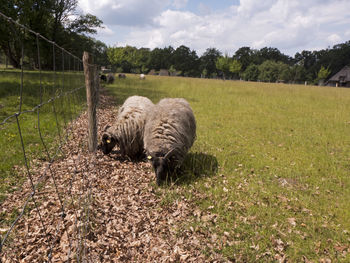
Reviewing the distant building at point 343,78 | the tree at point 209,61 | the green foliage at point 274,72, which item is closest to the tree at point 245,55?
the tree at point 209,61

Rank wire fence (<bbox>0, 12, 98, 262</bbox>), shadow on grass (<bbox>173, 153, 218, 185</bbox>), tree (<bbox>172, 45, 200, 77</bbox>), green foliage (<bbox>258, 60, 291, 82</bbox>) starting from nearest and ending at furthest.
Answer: wire fence (<bbox>0, 12, 98, 262</bbox>) < shadow on grass (<bbox>173, 153, 218, 185</bbox>) < green foliage (<bbox>258, 60, 291, 82</bbox>) < tree (<bbox>172, 45, 200, 77</bbox>)

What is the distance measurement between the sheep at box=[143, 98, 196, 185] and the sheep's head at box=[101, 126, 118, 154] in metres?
1.37

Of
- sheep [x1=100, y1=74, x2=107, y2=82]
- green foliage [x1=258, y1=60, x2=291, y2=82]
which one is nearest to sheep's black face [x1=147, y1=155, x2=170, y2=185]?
sheep [x1=100, y1=74, x2=107, y2=82]

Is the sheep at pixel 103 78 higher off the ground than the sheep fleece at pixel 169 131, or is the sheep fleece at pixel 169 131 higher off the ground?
the sheep at pixel 103 78

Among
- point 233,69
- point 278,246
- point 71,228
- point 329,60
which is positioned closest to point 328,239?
point 278,246

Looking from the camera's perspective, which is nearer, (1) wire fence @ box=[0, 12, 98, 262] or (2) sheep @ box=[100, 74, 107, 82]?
(1) wire fence @ box=[0, 12, 98, 262]

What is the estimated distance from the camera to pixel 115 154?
6797mm

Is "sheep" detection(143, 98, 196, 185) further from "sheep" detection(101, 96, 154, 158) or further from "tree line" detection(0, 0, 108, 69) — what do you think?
"tree line" detection(0, 0, 108, 69)

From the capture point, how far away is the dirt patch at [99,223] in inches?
129

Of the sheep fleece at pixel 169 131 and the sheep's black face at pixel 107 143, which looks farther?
the sheep's black face at pixel 107 143

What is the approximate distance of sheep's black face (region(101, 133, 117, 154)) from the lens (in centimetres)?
636

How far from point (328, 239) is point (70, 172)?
19.4 feet

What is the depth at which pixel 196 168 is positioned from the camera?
245 inches

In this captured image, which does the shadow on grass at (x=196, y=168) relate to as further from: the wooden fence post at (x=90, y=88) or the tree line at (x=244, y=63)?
the tree line at (x=244, y=63)
